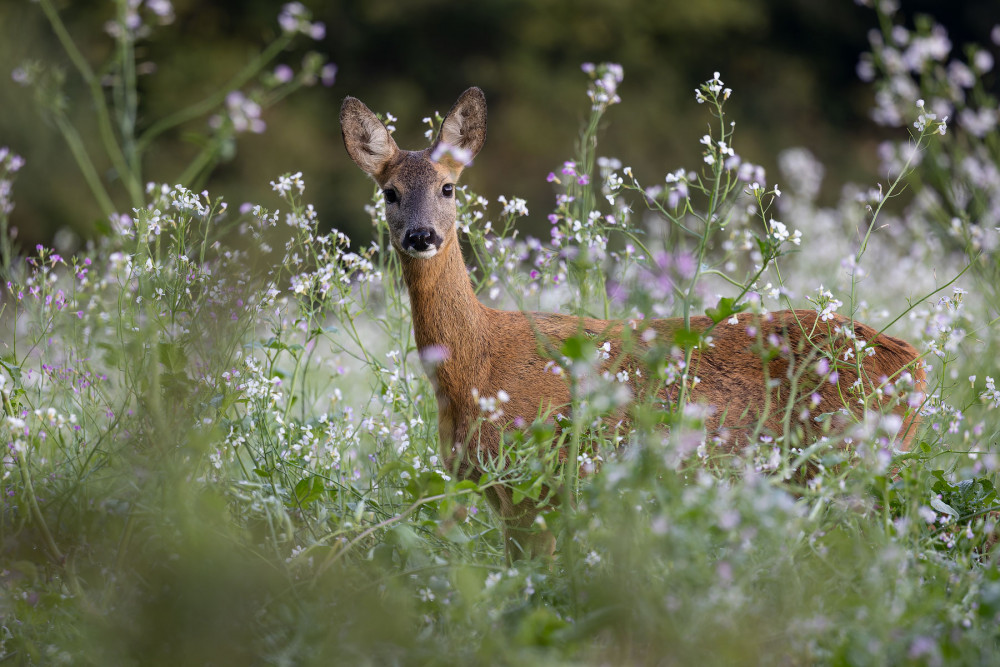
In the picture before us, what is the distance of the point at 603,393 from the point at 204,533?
919mm

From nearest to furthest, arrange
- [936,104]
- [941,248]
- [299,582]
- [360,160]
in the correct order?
[299,582], [936,104], [360,160], [941,248]

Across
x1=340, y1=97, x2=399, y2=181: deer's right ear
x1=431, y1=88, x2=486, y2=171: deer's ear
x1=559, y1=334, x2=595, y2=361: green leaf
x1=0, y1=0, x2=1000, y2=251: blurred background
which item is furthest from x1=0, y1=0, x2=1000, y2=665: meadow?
x1=0, y1=0, x2=1000, y2=251: blurred background

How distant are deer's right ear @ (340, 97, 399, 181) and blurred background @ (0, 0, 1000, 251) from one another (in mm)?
7952

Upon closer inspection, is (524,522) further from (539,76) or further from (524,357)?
(539,76)

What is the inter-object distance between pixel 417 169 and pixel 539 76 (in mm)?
9898

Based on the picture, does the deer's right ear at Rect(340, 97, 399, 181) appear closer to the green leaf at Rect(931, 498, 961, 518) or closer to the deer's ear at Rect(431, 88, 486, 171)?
the deer's ear at Rect(431, 88, 486, 171)

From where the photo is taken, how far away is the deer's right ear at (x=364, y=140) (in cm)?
393

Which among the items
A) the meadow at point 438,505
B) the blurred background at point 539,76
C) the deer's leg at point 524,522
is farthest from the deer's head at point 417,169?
the blurred background at point 539,76

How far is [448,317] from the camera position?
346 centimetres

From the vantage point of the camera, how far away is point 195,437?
2.16m

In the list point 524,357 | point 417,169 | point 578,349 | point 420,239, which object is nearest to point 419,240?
point 420,239

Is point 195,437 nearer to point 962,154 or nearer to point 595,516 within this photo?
point 595,516

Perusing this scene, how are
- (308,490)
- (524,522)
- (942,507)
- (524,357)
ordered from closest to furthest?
(942,507)
(308,490)
(524,522)
(524,357)

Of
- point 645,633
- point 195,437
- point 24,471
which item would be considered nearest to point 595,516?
point 645,633
